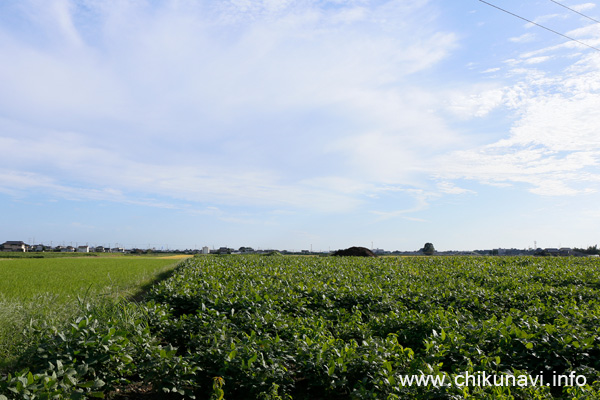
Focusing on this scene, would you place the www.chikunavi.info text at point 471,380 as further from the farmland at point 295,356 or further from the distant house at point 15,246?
the distant house at point 15,246

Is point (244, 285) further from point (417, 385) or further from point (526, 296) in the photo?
point (526, 296)

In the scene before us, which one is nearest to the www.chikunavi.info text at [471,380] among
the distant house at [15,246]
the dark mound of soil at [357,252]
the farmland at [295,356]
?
the farmland at [295,356]

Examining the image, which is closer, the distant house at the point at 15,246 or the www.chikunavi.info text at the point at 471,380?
the www.chikunavi.info text at the point at 471,380

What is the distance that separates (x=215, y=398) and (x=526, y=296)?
8.37m

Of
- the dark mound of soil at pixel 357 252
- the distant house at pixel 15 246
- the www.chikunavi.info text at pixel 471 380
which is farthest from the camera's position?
the distant house at pixel 15 246

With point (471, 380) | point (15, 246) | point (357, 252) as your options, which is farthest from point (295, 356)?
point (15, 246)

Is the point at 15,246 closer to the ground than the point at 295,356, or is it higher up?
closer to the ground

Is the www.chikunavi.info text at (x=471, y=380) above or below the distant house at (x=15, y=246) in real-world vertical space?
above

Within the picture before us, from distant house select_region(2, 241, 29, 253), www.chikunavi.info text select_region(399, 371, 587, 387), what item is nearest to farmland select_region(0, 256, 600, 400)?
www.chikunavi.info text select_region(399, 371, 587, 387)

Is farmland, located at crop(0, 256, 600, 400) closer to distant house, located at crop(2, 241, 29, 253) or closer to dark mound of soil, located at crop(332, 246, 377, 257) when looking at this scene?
dark mound of soil, located at crop(332, 246, 377, 257)

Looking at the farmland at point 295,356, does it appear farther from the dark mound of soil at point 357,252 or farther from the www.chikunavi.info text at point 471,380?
the dark mound of soil at point 357,252

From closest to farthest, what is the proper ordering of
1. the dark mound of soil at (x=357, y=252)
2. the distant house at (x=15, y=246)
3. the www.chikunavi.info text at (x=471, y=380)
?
the www.chikunavi.info text at (x=471, y=380), the dark mound of soil at (x=357, y=252), the distant house at (x=15, y=246)

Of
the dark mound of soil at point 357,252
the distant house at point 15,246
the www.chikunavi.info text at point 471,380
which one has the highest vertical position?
the dark mound of soil at point 357,252

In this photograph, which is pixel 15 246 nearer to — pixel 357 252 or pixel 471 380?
pixel 357 252
